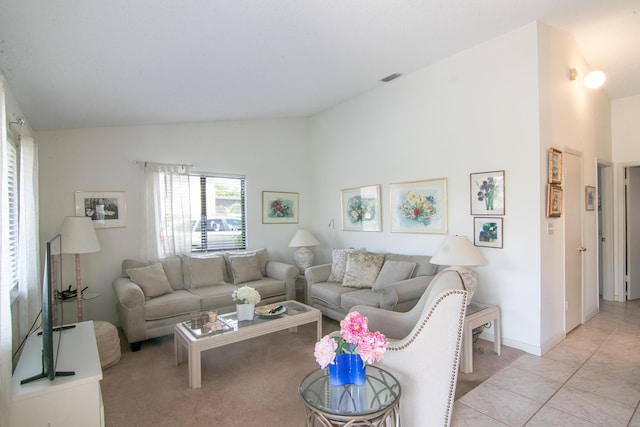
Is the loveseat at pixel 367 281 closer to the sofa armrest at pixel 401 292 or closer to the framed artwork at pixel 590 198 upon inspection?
the sofa armrest at pixel 401 292

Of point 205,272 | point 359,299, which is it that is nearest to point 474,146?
point 359,299

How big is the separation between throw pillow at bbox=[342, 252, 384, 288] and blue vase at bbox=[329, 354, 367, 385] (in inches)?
91.2

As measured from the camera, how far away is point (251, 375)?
9.09ft

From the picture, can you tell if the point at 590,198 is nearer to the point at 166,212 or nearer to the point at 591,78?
the point at 591,78

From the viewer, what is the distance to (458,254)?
3.03m

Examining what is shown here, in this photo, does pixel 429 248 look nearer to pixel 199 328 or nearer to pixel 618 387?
pixel 618 387

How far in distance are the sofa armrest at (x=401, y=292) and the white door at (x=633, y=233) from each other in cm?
362

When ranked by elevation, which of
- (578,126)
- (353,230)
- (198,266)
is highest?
(578,126)

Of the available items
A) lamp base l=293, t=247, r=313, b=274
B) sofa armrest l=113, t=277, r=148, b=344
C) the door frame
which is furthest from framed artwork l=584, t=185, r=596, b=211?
sofa armrest l=113, t=277, r=148, b=344

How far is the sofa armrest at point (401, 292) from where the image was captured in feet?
10.4

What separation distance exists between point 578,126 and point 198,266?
15.7 feet

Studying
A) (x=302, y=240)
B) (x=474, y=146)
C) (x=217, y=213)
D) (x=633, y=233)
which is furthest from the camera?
(x=302, y=240)

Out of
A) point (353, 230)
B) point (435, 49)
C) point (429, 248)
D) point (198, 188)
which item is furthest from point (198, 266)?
point (435, 49)

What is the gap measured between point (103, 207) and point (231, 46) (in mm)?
2698
